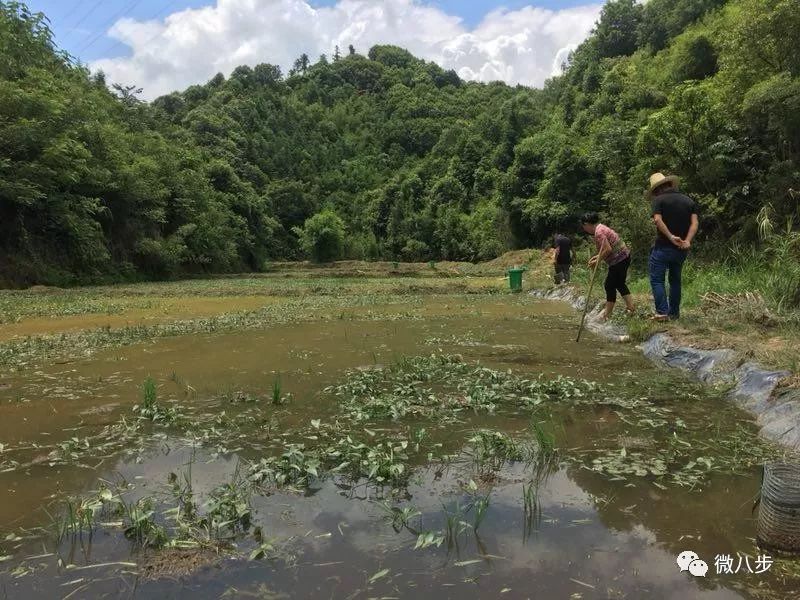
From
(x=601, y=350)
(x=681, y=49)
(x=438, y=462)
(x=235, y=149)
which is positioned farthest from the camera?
(x=235, y=149)

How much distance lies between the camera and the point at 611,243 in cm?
902

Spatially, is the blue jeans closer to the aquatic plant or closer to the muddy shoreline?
the muddy shoreline

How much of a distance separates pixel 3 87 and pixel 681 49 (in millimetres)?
36160

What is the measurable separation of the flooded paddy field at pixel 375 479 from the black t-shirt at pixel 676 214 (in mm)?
1854

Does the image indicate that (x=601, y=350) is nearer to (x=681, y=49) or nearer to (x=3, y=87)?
(x=3, y=87)

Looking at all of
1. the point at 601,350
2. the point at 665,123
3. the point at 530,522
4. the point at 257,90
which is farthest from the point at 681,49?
the point at 257,90

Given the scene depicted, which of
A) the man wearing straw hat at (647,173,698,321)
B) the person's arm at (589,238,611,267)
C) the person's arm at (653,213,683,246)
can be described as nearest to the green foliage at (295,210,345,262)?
the person's arm at (589,238,611,267)

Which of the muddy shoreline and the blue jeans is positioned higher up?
the blue jeans

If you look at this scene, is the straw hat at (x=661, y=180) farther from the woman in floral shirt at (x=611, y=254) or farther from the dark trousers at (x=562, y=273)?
the dark trousers at (x=562, y=273)

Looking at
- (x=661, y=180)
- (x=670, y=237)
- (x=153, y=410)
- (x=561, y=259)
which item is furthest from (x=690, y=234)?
(x=561, y=259)

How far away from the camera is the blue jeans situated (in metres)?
7.69

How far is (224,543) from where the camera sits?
8.80ft

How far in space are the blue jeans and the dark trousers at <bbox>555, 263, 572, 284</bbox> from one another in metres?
10.1

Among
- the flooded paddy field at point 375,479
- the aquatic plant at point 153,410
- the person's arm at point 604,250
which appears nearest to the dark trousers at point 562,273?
the person's arm at point 604,250
